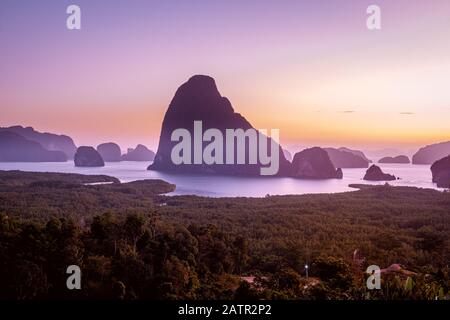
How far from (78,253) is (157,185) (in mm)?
40910

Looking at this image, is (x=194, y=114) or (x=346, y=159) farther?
(x=346, y=159)

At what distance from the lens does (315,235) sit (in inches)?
912

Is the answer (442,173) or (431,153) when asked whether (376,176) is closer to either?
(442,173)

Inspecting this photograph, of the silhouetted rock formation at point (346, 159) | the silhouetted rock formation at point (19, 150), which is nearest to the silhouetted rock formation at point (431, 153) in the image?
the silhouetted rock formation at point (346, 159)

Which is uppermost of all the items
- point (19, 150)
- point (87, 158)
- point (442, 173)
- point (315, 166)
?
point (19, 150)

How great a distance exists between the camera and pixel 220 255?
53.2 ft

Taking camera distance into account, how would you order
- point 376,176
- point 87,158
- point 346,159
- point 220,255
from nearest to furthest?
point 220,255 → point 376,176 → point 87,158 → point 346,159

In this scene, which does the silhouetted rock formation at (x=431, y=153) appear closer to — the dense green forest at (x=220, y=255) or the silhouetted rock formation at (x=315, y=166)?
the silhouetted rock formation at (x=315, y=166)

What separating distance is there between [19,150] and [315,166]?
6521cm

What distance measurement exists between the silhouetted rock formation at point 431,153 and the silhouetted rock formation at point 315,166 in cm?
2969

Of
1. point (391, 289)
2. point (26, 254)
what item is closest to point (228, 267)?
point (26, 254)

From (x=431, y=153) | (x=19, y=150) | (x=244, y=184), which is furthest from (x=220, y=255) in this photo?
(x=431, y=153)

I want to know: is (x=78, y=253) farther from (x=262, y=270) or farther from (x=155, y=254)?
(x=262, y=270)

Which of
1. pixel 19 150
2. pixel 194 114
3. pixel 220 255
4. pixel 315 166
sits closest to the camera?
pixel 220 255
